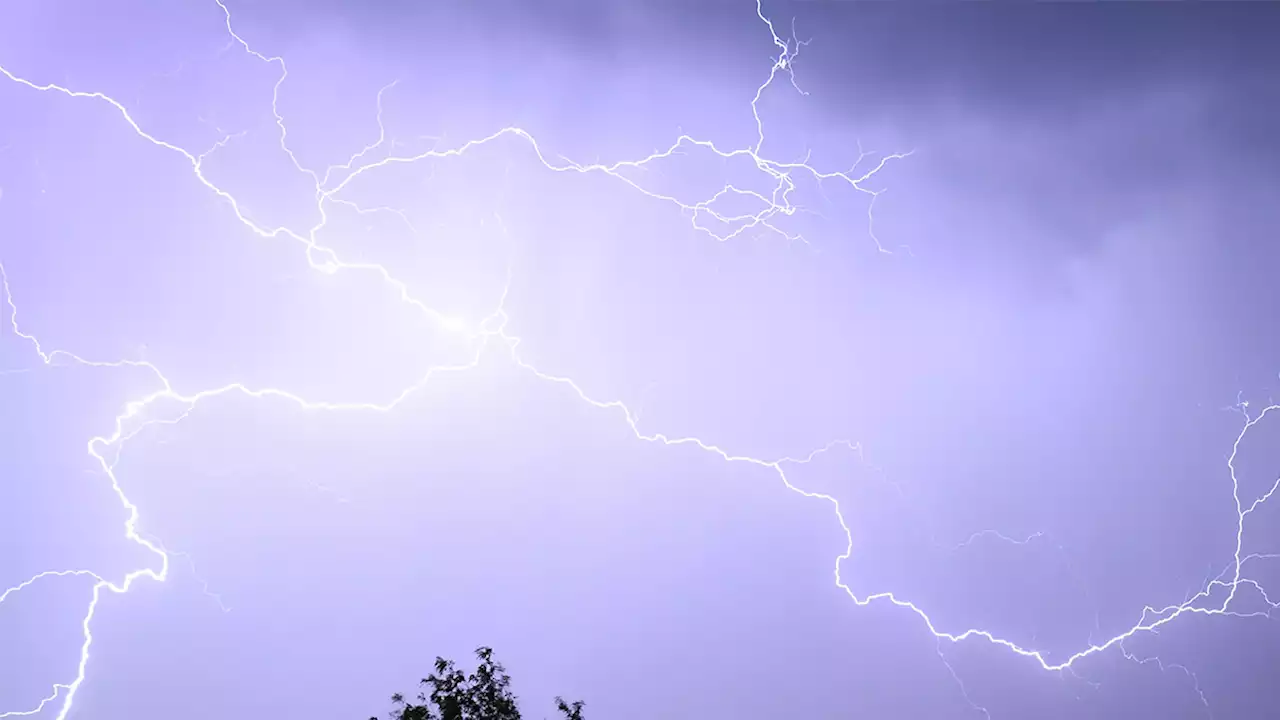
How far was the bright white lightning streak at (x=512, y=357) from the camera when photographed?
865 cm

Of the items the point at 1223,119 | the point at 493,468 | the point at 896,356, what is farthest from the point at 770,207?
the point at 1223,119

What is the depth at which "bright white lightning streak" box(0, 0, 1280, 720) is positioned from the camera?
8648 mm

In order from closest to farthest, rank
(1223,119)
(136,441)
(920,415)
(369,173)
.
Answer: (136,441) → (369,173) → (920,415) → (1223,119)

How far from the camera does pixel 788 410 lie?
32.7ft

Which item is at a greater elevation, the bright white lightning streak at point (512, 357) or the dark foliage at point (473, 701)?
the bright white lightning streak at point (512, 357)

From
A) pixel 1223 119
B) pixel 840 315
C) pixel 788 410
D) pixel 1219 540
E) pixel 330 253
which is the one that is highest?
pixel 330 253

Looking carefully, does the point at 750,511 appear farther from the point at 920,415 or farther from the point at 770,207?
the point at 770,207

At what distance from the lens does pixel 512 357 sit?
9.62 m

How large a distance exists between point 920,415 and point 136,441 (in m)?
7.83

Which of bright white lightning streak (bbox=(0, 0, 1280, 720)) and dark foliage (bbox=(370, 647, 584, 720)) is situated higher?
bright white lightning streak (bbox=(0, 0, 1280, 720))

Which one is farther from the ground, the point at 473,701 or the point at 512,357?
the point at 512,357

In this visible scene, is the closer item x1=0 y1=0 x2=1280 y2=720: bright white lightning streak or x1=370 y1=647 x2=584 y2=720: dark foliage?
x1=370 y1=647 x2=584 y2=720: dark foliage

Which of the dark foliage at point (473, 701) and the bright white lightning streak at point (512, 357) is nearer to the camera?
the dark foliage at point (473, 701)

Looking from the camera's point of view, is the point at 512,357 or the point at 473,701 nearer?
the point at 473,701
